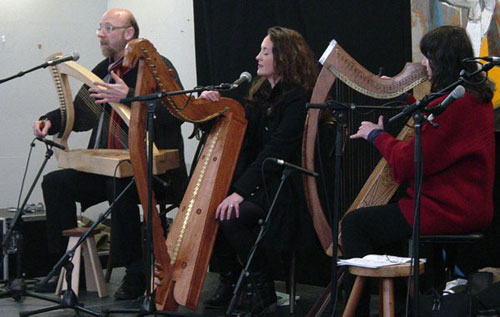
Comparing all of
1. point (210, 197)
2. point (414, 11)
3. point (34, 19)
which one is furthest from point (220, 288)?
point (34, 19)

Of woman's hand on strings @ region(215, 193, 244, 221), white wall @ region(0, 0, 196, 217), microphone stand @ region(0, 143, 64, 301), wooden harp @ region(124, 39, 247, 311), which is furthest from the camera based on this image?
white wall @ region(0, 0, 196, 217)

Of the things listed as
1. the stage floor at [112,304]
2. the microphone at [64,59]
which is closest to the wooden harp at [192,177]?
the stage floor at [112,304]

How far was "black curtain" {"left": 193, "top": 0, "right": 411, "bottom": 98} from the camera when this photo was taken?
152 inches

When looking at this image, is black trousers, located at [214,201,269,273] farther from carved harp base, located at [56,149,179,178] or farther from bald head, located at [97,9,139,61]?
bald head, located at [97,9,139,61]

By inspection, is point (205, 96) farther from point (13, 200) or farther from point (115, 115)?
point (13, 200)

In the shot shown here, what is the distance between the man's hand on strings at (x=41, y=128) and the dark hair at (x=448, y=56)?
205 centimetres

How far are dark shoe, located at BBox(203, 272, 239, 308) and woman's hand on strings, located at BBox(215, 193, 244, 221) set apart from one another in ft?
1.56

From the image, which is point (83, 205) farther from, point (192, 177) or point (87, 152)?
point (192, 177)

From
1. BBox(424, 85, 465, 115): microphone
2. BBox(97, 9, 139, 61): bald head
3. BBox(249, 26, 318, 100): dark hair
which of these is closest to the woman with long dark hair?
BBox(249, 26, 318, 100): dark hair

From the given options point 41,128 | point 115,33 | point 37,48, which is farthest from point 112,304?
point 37,48

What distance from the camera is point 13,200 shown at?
5.57m

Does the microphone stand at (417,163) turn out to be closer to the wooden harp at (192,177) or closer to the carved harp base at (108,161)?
the wooden harp at (192,177)

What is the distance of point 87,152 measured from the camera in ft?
13.0

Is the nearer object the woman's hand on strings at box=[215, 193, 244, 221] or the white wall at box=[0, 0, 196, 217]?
the woman's hand on strings at box=[215, 193, 244, 221]
